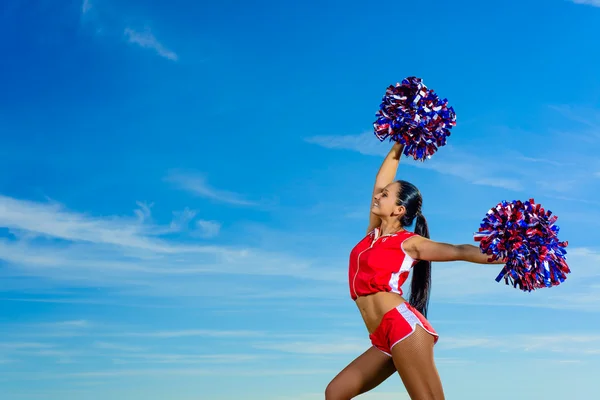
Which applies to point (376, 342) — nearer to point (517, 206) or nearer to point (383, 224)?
point (383, 224)

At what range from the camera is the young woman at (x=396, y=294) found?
5.93 meters

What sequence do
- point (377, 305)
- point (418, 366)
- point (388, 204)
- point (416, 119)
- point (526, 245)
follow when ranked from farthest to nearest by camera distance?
point (416, 119)
point (388, 204)
point (377, 305)
point (418, 366)
point (526, 245)

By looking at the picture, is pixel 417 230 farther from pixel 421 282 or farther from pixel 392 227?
pixel 421 282

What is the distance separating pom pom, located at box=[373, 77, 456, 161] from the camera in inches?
276

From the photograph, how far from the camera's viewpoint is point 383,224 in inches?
258

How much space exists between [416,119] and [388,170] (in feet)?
1.72

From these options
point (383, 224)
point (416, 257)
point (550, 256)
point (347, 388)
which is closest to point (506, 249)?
point (550, 256)

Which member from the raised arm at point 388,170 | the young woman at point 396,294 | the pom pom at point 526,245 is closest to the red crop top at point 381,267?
the young woman at point 396,294

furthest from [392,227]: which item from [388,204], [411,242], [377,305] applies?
[377,305]

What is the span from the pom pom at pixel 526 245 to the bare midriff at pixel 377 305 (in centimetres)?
86

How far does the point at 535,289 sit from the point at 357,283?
1.39 meters

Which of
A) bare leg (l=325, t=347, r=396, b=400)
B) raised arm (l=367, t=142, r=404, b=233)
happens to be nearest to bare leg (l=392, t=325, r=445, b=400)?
bare leg (l=325, t=347, r=396, b=400)

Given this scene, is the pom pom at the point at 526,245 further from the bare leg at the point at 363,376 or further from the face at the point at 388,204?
the bare leg at the point at 363,376

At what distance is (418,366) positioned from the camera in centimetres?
592
